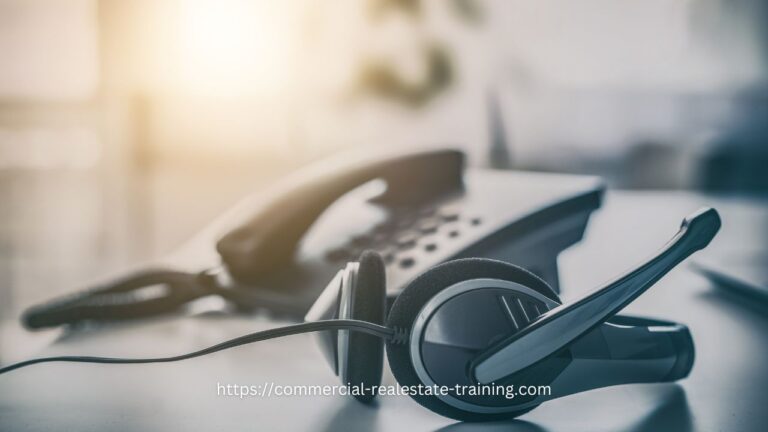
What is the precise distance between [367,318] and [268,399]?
0.06m

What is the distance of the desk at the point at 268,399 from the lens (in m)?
0.24

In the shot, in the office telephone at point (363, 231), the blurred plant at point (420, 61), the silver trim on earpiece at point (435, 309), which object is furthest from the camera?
the blurred plant at point (420, 61)

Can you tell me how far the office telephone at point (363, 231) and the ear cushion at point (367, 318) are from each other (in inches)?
4.3

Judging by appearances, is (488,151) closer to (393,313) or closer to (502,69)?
(502,69)

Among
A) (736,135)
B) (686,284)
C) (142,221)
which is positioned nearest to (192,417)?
(686,284)

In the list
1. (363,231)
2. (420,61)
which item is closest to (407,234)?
(363,231)

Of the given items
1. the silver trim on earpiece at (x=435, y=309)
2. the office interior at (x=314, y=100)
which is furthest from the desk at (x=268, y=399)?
the office interior at (x=314, y=100)

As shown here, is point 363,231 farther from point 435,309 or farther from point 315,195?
point 435,309

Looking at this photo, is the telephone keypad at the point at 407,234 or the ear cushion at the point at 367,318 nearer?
the ear cushion at the point at 367,318

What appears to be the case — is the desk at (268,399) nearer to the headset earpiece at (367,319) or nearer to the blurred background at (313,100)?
the headset earpiece at (367,319)

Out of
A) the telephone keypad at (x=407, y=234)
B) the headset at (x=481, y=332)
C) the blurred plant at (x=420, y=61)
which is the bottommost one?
the telephone keypad at (x=407, y=234)

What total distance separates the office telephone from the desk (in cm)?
2

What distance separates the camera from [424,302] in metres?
0.23

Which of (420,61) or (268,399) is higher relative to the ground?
(420,61)
